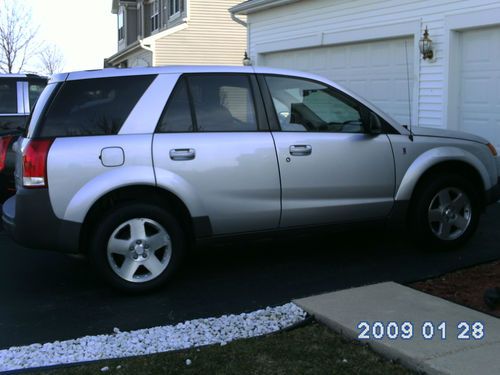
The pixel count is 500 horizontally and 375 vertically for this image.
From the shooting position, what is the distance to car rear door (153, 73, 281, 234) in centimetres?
458

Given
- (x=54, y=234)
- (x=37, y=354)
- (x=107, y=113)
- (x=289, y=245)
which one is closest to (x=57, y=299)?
(x=54, y=234)

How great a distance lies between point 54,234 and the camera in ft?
14.3

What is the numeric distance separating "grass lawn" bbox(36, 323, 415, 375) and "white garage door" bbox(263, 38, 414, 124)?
7.27m

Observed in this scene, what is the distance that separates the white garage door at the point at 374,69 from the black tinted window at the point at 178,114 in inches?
245

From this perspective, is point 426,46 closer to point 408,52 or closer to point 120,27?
point 408,52

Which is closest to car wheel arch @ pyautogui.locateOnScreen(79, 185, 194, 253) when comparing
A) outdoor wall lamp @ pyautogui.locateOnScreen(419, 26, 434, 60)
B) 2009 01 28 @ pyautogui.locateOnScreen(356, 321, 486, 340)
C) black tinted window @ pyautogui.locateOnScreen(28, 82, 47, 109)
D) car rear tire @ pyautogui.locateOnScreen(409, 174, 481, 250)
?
2009 01 28 @ pyautogui.locateOnScreen(356, 321, 486, 340)

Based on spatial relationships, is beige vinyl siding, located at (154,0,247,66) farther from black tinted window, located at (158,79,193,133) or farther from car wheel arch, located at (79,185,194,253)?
car wheel arch, located at (79,185,194,253)

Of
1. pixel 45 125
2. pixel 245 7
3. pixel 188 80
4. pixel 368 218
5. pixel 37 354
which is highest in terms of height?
pixel 245 7

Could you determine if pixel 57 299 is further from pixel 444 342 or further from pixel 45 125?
pixel 444 342

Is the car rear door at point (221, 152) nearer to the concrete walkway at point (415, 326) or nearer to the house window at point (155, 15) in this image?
the concrete walkway at point (415, 326)

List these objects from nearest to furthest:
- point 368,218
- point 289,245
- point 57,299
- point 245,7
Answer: point 57,299 < point 368,218 < point 289,245 < point 245,7

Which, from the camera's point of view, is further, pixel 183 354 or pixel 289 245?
pixel 289 245

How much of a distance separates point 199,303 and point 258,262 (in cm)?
119

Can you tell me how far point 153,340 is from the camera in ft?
12.2
